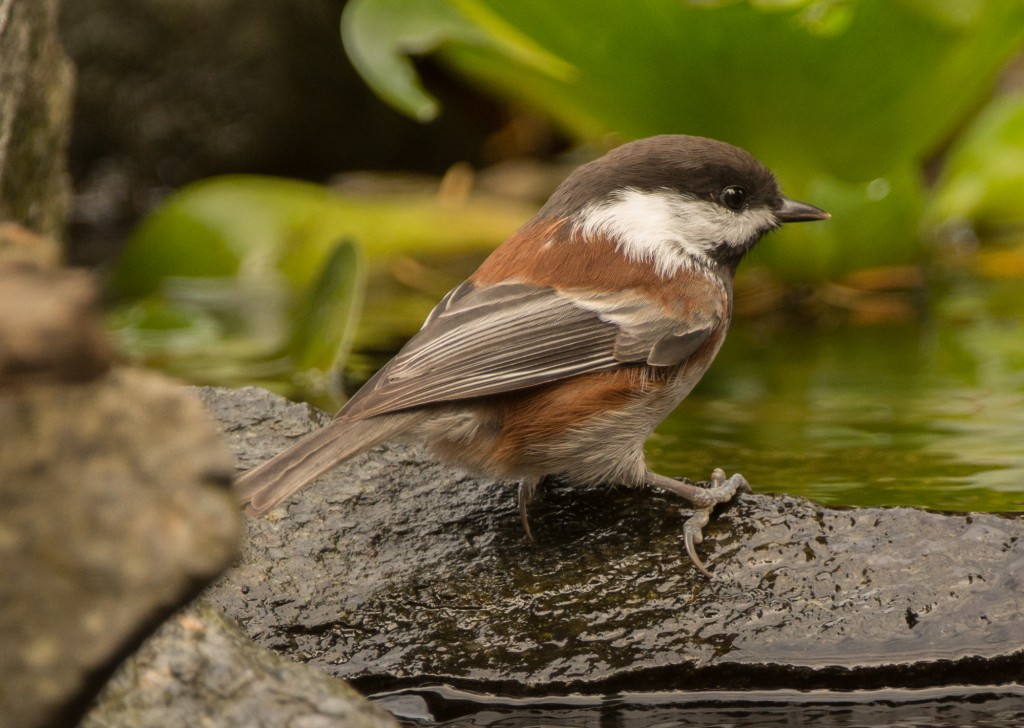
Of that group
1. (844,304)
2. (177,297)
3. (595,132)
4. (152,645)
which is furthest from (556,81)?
(152,645)

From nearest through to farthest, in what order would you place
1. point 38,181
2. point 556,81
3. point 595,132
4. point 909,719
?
point 909,719 < point 38,181 < point 556,81 < point 595,132

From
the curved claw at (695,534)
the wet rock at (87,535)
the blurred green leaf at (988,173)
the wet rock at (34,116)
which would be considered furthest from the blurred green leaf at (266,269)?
the wet rock at (87,535)

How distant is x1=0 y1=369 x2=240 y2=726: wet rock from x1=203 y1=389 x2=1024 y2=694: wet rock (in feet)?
4.12

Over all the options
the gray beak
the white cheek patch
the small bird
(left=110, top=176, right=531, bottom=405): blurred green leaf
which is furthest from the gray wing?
(left=110, top=176, right=531, bottom=405): blurred green leaf

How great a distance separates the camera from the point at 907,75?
17.9ft

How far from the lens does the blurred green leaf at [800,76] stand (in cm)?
527

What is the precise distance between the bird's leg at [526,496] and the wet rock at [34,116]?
2.02 m

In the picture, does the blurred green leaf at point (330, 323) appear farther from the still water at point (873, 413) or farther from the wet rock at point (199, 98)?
the wet rock at point (199, 98)

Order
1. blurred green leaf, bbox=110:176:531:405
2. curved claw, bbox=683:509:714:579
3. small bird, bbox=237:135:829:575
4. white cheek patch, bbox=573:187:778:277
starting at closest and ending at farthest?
curved claw, bbox=683:509:714:579 → small bird, bbox=237:135:829:575 → white cheek patch, bbox=573:187:778:277 → blurred green leaf, bbox=110:176:531:405

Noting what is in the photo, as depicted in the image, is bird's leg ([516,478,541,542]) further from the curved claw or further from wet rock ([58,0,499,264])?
wet rock ([58,0,499,264])

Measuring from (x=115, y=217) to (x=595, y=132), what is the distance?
11.4ft

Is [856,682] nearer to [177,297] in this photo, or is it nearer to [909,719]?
[909,719]

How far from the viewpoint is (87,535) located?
181 cm

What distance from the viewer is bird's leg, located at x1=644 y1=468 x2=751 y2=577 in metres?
3.19
